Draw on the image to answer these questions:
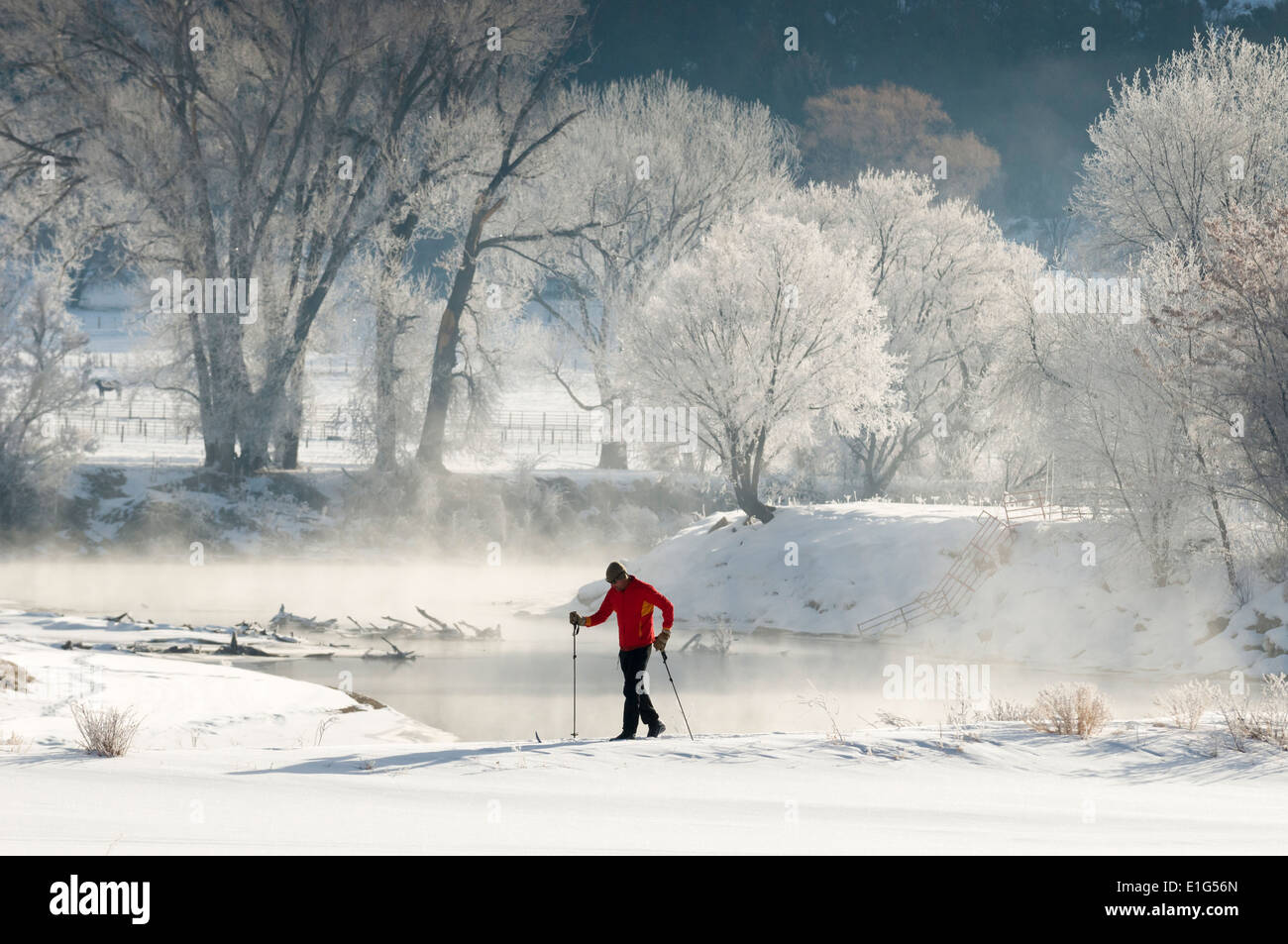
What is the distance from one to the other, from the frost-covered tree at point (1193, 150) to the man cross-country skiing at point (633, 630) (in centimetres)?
2628

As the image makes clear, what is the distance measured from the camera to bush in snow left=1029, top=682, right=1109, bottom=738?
13516 millimetres

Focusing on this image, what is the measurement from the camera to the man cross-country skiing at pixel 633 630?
12844mm

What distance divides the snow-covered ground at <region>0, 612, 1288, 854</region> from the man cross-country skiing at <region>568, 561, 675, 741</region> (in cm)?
75

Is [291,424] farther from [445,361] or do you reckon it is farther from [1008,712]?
[1008,712]

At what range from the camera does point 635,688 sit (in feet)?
42.5

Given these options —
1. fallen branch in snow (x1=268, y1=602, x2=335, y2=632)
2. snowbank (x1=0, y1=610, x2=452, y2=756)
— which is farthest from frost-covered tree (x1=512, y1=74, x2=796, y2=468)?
snowbank (x1=0, y1=610, x2=452, y2=756)

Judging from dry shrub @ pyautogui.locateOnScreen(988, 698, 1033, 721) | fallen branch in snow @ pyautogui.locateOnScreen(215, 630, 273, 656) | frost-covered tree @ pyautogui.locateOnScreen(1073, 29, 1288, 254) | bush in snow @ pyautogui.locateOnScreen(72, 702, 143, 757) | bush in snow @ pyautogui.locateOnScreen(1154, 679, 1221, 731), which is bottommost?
fallen branch in snow @ pyautogui.locateOnScreen(215, 630, 273, 656)

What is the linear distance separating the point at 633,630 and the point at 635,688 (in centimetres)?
59

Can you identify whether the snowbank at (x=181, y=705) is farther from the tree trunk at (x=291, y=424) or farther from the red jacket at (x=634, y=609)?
the tree trunk at (x=291, y=424)

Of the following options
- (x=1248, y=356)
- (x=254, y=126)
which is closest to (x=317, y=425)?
(x=254, y=126)

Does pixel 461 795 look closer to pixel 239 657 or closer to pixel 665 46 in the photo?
pixel 239 657

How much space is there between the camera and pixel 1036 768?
11.5 meters

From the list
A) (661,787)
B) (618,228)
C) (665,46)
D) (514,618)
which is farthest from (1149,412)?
(665,46)

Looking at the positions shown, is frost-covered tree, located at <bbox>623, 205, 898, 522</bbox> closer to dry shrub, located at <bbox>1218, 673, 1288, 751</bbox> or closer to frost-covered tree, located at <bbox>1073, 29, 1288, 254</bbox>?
frost-covered tree, located at <bbox>1073, 29, 1288, 254</bbox>
